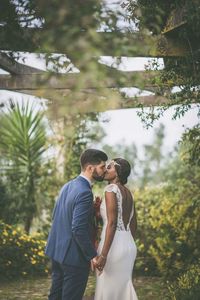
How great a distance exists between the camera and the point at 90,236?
13.6 feet

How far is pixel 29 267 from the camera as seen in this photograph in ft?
30.0

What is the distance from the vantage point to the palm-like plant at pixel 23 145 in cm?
1179

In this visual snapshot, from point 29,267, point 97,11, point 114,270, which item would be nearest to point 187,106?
point 114,270

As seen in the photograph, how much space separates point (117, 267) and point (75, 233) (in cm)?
94

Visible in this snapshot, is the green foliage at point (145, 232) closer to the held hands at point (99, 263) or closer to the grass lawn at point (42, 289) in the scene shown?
the grass lawn at point (42, 289)

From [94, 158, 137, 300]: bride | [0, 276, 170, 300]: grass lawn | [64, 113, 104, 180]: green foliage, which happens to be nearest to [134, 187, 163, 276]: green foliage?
[0, 276, 170, 300]: grass lawn

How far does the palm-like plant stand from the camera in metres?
11.8

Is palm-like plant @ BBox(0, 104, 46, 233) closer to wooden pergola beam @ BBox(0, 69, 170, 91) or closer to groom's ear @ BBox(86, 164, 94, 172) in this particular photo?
wooden pergola beam @ BBox(0, 69, 170, 91)

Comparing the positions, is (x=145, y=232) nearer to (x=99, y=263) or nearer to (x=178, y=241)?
(x=178, y=241)

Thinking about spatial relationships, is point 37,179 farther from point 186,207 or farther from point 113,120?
point 186,207

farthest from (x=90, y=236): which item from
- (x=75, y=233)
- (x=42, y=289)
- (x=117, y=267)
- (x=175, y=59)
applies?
(x=42, y=289)

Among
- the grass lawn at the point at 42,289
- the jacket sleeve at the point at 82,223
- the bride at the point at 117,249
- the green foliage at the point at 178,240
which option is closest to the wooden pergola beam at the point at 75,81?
the jacket sleeve at the point at 82,223

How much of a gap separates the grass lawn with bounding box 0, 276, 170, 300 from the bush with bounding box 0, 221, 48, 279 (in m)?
0.32

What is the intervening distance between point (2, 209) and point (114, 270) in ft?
22.7
